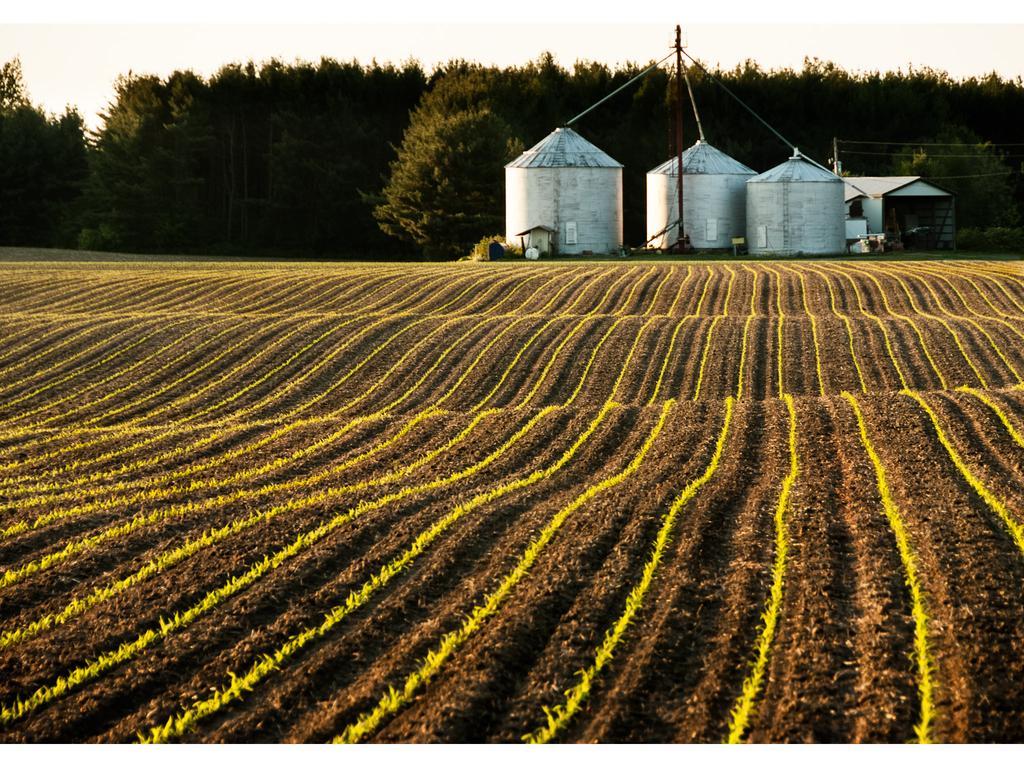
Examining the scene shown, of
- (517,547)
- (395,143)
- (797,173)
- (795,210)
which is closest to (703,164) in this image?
(797,173)

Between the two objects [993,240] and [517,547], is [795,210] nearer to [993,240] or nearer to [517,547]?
[993,240]

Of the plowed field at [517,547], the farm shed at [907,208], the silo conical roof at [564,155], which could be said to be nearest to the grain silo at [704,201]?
the silo conical roof at [564,155]

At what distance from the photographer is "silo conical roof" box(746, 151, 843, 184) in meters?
54.8

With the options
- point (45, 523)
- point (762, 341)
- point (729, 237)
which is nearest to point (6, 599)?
point (45, 523)

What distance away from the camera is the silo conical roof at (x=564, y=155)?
55.9 m

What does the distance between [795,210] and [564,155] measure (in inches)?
401

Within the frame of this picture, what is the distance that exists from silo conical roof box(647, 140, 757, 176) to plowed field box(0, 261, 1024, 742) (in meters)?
31.1

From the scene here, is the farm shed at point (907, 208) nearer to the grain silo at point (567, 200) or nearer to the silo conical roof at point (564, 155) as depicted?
the silo conical roof at point (564, 155)

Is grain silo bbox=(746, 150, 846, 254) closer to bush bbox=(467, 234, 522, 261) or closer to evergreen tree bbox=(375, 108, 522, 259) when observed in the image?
bush bbox=(467, 234, 522, 261)

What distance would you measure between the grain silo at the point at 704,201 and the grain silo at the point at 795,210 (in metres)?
1.48

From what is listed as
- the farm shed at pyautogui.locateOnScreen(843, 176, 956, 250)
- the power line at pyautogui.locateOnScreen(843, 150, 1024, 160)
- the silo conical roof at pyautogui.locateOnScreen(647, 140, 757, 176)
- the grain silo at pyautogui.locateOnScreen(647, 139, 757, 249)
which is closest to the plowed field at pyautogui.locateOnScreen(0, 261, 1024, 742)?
the grain silo at pyautogui.locateOnScreen(647, 139, 757, 249)

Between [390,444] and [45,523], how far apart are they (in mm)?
5776

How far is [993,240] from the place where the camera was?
61.8m

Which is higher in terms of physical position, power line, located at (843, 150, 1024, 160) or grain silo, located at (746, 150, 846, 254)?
power line, located at (843, 150, 1024, 160)
